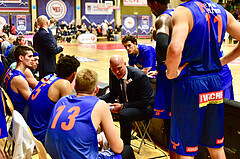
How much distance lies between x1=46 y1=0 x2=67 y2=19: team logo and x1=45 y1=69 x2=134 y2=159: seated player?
28.2 meters

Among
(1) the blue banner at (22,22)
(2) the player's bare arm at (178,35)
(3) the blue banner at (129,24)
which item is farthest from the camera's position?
(3) the blue banner at (129,24)

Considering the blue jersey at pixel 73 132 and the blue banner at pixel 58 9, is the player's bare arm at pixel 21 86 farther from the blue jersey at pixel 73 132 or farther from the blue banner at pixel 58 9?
the blue banner at pixel 58 9

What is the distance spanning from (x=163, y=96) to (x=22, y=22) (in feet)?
92.1

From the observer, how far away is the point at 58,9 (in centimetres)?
2931

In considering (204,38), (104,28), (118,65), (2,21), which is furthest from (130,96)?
(2,21)

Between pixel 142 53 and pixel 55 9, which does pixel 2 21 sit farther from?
pixel 142 53

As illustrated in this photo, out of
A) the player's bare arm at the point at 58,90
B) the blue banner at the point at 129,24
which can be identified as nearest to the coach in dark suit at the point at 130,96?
the player's bare arm at the point at 58,90

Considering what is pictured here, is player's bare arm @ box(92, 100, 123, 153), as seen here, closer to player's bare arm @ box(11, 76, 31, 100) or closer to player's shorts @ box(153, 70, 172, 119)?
player's shorts @ box(153, 70, 172, 119)

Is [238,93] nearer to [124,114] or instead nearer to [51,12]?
[124,114]

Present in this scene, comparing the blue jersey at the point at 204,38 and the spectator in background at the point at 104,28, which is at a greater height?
the spectator in background at the point at 104,28

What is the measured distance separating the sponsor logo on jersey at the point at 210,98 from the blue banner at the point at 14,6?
1140 inches

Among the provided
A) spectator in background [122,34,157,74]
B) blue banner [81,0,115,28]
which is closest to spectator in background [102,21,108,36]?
blue banner [81,0,115,28]

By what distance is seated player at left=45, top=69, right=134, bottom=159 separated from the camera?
211 centimetres

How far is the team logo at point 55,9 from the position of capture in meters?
29.1
